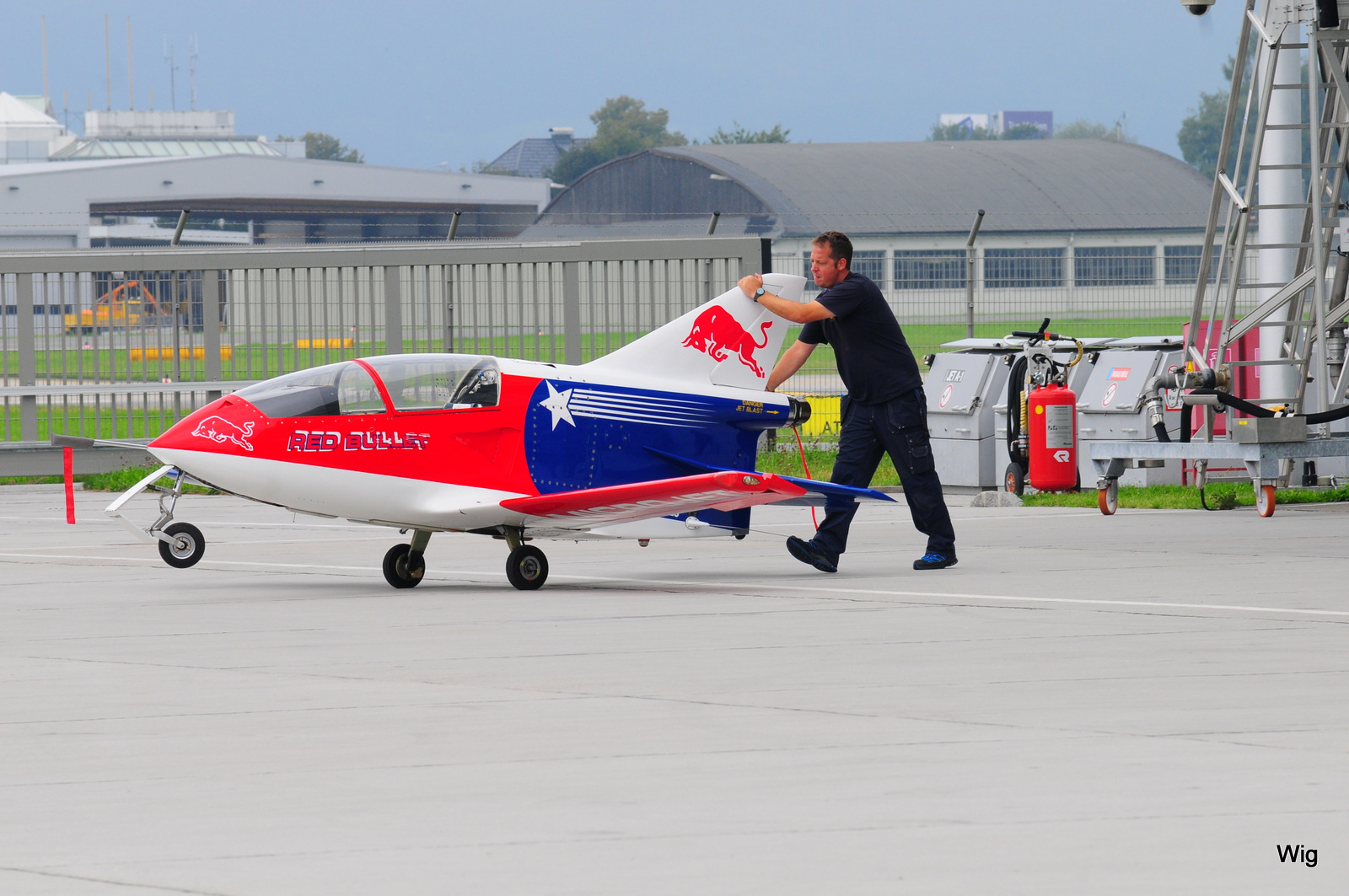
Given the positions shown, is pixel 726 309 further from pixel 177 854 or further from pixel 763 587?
pixel 177 854

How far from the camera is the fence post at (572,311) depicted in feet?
71.9

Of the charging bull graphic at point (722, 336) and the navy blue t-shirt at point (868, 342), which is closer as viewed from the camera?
the charging bull graphic at point (722, 336)

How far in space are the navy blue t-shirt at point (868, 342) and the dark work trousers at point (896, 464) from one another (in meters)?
0.10

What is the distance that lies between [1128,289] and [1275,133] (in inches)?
326

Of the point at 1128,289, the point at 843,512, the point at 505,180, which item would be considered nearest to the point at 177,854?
the point at 843,512

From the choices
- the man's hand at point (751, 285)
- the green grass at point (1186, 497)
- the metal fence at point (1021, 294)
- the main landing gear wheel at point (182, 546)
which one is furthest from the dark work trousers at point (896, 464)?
the metal fence at point (1021, 294)

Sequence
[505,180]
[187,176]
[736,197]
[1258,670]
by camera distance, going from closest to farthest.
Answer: [1258,670], [736,197], [187,176], [505,180]

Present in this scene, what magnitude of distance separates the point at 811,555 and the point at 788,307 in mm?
1605

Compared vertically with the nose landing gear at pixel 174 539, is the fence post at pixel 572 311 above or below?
above

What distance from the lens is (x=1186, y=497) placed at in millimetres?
15891

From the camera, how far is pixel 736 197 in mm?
75562

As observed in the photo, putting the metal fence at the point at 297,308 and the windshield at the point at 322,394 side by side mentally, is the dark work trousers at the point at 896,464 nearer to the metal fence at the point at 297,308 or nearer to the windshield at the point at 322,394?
the windshield at the point at 322,394

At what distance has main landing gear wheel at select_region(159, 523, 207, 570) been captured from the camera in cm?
1118

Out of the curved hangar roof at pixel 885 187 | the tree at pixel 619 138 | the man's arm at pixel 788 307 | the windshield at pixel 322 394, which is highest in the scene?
the tree at pixel 619 138
